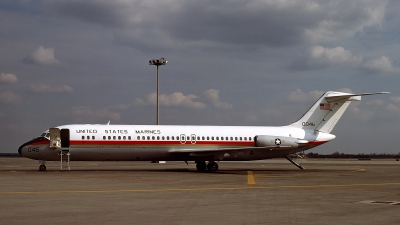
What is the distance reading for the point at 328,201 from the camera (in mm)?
16031

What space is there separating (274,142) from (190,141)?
21.5 feet

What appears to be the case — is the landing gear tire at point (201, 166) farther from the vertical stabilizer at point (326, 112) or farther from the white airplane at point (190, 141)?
the vertical stabilizer at point (326, 112)

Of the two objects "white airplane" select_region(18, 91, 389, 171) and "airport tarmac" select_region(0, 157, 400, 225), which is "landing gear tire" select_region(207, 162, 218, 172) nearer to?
"white airplane" select_region(18, 91, 389, 171)

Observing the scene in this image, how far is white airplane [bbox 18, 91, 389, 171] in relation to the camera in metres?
35.2

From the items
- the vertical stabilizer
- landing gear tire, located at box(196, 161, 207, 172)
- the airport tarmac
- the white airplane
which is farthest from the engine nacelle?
the airport tarmac

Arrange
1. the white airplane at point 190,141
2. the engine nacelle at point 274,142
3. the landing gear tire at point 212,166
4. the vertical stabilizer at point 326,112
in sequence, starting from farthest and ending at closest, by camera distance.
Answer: the vertical stabilizer at point 326,112, the engine nacelle at point 274,142, the landing gear tire at point 212,166, the white airplane at point 190,141

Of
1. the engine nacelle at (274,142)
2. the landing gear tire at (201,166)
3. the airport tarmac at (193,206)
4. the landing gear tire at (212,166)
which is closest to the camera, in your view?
the airport tarmac at (193,206)

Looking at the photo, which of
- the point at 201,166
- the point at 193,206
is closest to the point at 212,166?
the point at 201,166

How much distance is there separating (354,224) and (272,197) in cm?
612

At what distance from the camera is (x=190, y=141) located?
1460 inches

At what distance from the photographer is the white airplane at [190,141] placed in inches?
1385

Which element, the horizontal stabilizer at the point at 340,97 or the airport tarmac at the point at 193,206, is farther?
the horizontal stabilizer at the point at 340,97

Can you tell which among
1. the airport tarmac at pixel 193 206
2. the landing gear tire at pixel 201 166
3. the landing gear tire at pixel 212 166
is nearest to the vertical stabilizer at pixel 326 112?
the landing gear tire at pixel 212 166

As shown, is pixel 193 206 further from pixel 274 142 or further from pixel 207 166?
pixel 274 142
